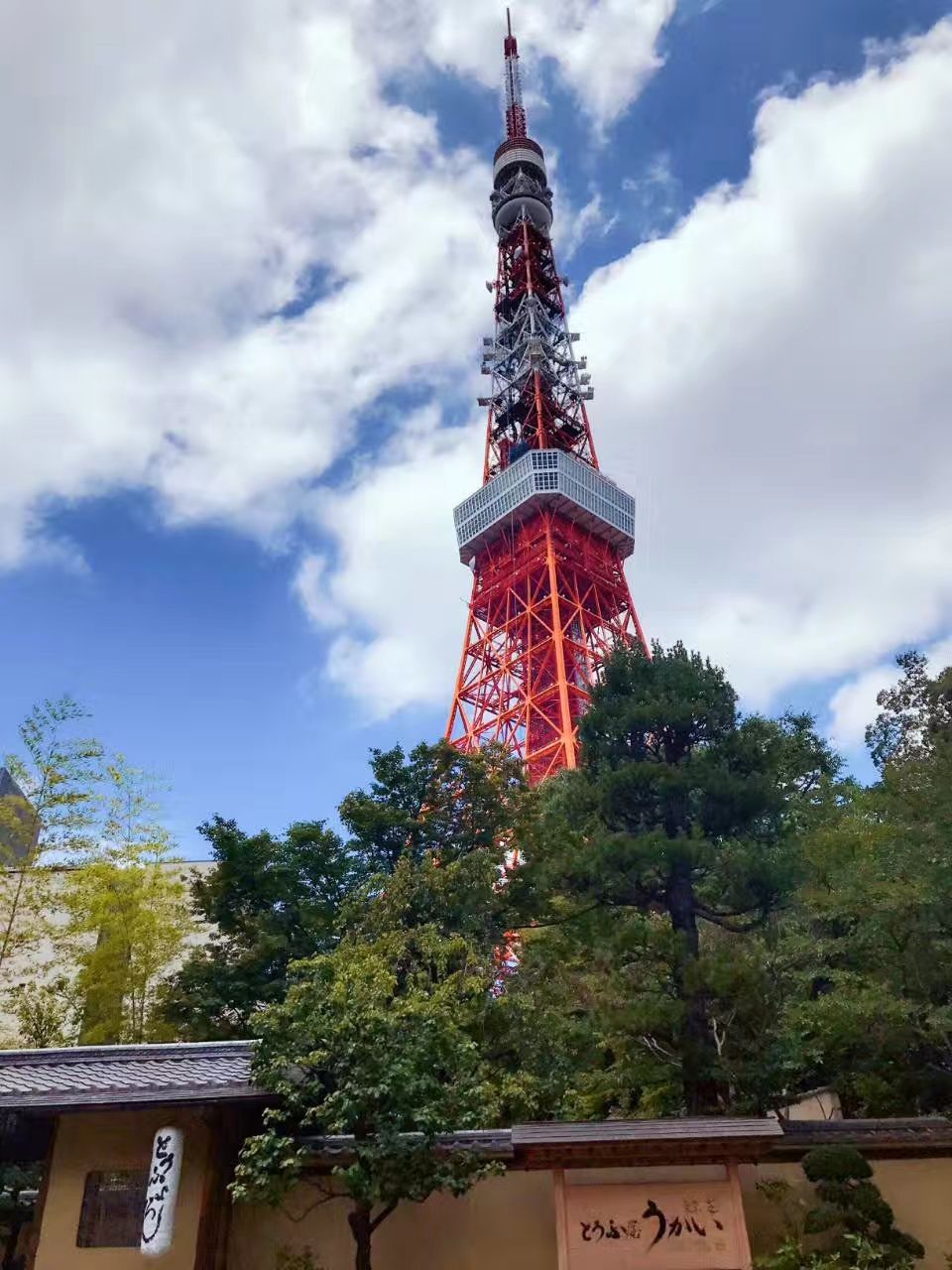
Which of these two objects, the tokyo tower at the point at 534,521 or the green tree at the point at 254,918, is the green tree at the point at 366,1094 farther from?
the tokyo tower at the point at 534,521

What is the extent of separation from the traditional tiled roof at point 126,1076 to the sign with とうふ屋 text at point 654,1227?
3.06 m

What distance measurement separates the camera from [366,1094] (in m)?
7.71

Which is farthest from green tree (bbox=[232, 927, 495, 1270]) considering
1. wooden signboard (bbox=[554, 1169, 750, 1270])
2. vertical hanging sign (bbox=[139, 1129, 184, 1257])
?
wooden signboard (bbox=[554, 1169, 750, 1270])

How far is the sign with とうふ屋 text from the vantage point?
771cm

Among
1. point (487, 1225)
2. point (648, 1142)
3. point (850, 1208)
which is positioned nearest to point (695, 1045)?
point (850, 1208)

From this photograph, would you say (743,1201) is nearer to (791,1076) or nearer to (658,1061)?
(658,1061)

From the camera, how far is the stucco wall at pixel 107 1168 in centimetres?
814

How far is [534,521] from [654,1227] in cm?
3096

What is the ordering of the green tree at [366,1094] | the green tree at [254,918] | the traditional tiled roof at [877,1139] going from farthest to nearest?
1. the green tree at [254,918]
2. the traditional tiled roof at [877,1139]
3. the green tree at [366,1094]

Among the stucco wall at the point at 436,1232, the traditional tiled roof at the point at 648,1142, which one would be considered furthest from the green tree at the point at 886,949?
the stucco wall at the point at 436,1232

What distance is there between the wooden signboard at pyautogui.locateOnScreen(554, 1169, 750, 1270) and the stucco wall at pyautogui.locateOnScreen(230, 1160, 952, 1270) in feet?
3.00

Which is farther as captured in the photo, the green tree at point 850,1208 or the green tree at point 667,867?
the green tree at point 667,867

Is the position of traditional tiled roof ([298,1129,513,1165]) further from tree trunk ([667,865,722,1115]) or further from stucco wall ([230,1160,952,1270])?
tree trunk ([667,865,722,1115])

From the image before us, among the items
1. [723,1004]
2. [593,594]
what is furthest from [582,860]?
[593,594]
